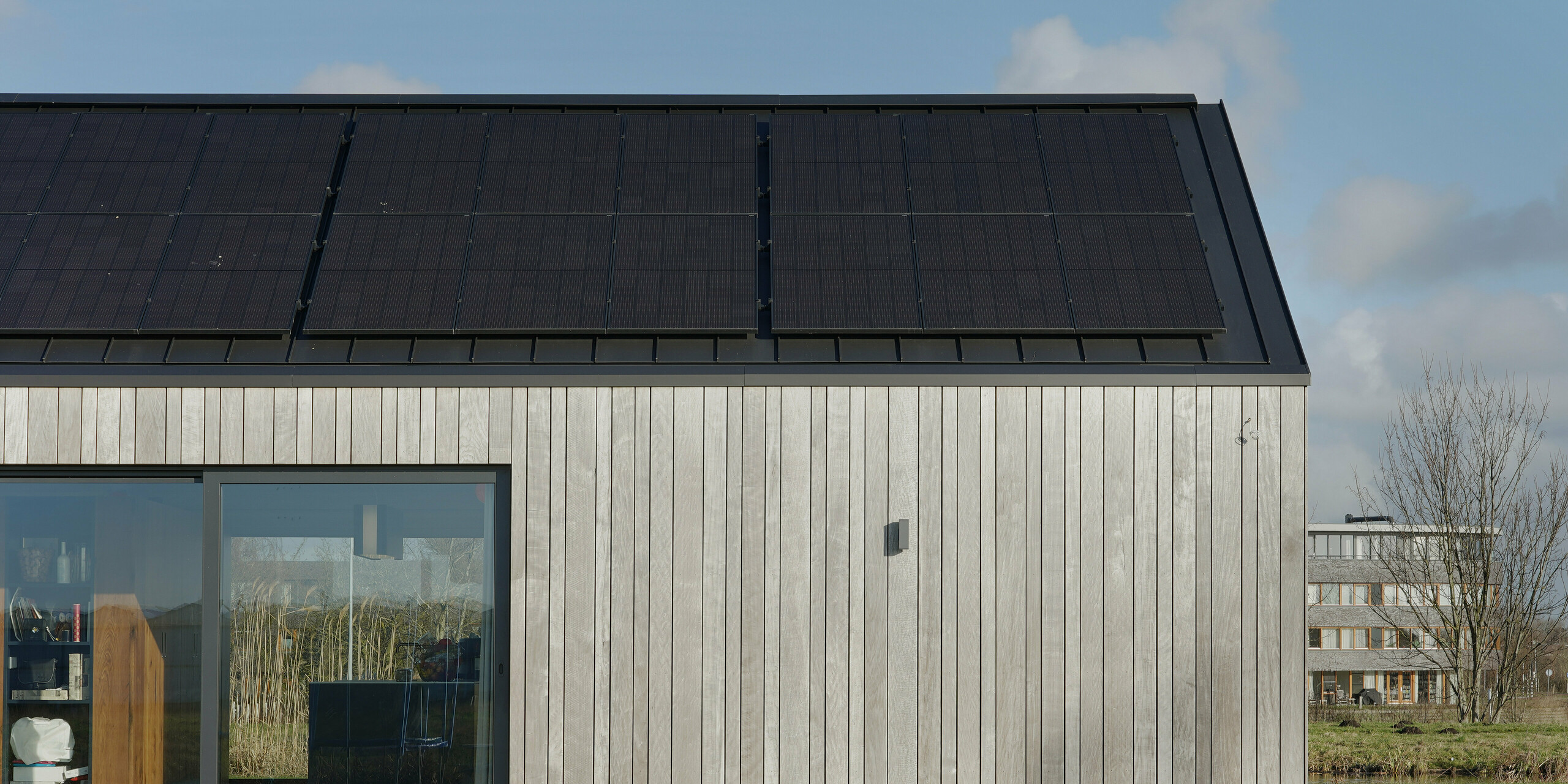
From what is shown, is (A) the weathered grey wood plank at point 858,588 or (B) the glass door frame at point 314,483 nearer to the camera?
(A) the weathered grey wood plank at point 858,588

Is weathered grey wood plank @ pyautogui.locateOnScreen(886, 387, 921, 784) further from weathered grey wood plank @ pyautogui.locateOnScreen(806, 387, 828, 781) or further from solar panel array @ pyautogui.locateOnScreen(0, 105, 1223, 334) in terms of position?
solar panel array @ pyautogui.locateOnScreen(0, 105, 1223, 334)

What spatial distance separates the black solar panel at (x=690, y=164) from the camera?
843cm

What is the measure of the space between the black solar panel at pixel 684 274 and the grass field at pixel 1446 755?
13.5m

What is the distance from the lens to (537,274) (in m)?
7.78

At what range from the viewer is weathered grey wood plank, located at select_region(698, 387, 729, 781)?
7109 mm

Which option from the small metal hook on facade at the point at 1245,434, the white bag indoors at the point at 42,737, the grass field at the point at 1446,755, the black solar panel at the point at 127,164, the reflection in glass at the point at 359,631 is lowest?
the grass field at the point at 1446,755

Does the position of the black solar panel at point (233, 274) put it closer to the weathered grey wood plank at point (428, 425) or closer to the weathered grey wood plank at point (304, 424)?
the weathered grey wood plank at point (304, 424)

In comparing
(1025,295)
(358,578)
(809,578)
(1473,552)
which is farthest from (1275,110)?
(358,578)

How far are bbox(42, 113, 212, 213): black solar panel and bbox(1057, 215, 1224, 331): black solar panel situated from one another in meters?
6.74

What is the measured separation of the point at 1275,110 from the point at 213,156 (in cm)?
2212

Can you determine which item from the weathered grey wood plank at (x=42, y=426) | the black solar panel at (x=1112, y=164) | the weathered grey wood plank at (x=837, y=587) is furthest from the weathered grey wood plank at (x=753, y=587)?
the weathered grey wood plank at (x=42, y=426)

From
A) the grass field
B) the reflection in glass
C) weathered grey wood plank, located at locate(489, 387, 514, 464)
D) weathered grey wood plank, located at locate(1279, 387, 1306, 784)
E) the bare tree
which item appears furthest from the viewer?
the bare tree

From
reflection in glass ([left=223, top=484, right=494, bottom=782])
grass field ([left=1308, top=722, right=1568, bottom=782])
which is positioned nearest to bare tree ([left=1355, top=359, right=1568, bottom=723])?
grass field ([left=1308, top=722, right=1568, bottom=782])

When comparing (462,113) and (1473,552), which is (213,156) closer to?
(462,113)
